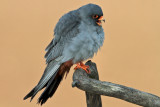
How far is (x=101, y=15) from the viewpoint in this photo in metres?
3.41

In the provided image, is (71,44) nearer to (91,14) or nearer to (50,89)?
(91,14)

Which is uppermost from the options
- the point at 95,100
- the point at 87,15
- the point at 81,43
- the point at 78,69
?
the point at 87,15

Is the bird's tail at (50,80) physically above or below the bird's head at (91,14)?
below

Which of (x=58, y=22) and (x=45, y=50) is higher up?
(x=58, y=22)

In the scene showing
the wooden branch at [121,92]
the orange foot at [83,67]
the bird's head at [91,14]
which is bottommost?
the wooden branch at [121,92]

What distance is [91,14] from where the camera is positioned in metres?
3.41

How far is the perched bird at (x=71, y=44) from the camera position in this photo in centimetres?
337

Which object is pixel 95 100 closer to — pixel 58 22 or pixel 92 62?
pixel 92 62

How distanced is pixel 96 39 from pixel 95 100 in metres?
0.68

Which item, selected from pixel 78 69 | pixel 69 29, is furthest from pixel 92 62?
pixel 69 29

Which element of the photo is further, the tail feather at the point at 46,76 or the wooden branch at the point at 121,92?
the tail feather at the point at 46,76

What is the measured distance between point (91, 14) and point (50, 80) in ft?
2.84

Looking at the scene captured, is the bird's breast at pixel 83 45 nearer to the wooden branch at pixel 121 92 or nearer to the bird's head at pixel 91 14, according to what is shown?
the bird's head at pixel 91 14

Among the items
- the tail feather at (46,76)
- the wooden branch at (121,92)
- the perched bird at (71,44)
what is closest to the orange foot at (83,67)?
the perched bird at (71,44)
